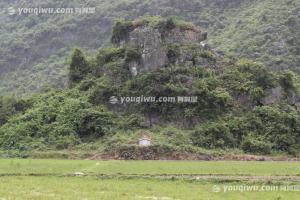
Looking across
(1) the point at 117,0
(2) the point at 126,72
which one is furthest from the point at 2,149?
(1) the point at 117,0

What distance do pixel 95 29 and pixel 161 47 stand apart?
69.0 metres

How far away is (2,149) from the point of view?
53.8 m

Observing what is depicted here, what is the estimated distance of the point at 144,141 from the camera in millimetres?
50844

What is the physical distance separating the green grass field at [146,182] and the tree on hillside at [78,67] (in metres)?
29.7

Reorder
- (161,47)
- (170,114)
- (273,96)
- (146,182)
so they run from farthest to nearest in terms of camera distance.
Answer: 1. (161,47)
2. (273,96)
3. (170,114)
4. (146,182)

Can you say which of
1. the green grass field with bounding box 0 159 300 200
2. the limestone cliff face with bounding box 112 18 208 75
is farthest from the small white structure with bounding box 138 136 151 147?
the green grass field with bounding box 0 159 300 200

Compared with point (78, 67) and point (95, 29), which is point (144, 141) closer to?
point (78, 67)

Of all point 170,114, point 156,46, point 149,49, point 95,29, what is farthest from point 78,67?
point 95,29

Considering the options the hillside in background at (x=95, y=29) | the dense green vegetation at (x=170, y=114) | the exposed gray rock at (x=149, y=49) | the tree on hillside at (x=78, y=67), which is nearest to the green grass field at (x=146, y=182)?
the dense green vegetation at (x=170, y=114)

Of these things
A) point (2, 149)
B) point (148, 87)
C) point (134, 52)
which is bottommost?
point (2, 149)

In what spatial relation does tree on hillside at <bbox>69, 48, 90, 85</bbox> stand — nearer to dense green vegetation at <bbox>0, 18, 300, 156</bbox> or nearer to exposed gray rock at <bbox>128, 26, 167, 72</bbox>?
dense green vegetation at <bbox>0, 18, 300, 156</bbox>

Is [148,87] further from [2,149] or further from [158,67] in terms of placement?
[2,149]

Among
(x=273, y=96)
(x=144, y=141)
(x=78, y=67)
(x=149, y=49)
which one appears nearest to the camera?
(x=144, y=141)

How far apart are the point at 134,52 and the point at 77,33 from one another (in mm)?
68824
